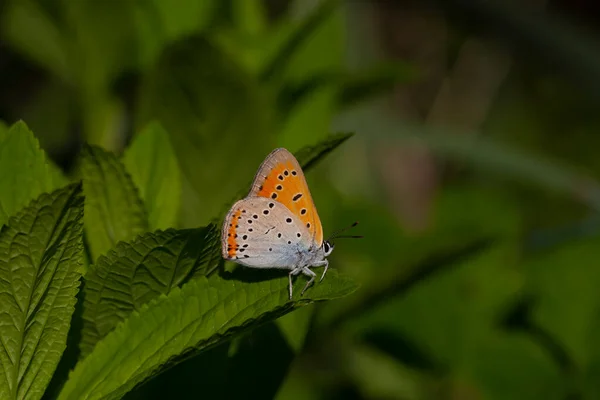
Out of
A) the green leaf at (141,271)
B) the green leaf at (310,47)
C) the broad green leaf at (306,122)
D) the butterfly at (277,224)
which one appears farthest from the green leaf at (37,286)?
the green leaf at (310,47)

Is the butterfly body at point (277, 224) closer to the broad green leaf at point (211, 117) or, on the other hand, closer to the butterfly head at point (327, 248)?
the butterfly head at point (327, 248)

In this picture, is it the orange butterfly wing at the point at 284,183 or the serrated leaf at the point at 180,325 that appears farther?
the orange butterfly wing at the point at 284,183

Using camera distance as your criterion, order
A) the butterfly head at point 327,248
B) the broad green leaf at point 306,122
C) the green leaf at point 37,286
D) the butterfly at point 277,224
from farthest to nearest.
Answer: the broad green leaf at point 306,122 → the butterfly head at point 327,248 → the butterfly at point 277,224 → the green leaf at point 37,286

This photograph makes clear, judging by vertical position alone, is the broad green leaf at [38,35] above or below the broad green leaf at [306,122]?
above

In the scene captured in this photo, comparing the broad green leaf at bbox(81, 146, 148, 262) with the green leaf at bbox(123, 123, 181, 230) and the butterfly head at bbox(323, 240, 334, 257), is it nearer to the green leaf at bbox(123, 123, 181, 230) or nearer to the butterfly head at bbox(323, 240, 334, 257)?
the green leaf at bbox(123, 123, 181, 230)

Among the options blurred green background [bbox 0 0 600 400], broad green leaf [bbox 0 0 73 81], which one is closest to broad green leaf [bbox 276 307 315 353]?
blurred green background [bbox 0 0 600 400]

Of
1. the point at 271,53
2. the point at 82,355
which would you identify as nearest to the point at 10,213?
the point at 82,355

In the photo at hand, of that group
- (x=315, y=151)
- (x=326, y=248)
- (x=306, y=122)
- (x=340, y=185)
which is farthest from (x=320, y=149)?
(x=340, y=185)
